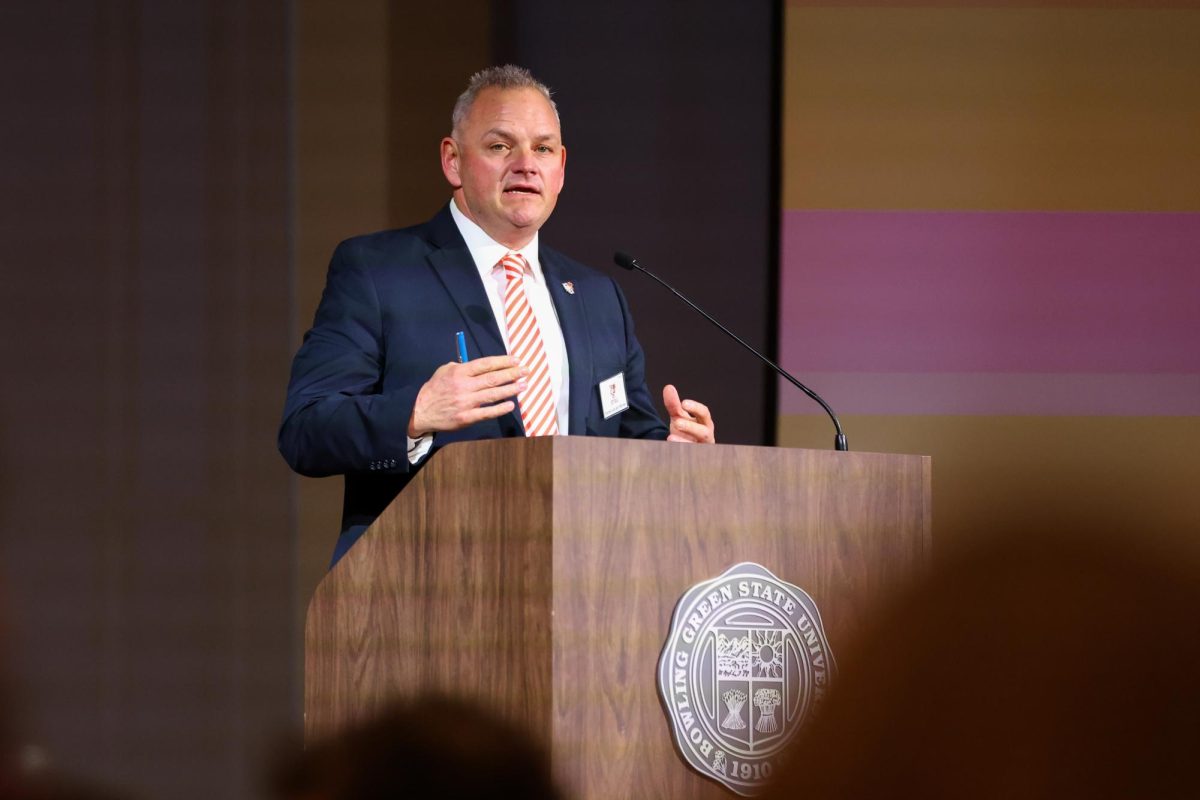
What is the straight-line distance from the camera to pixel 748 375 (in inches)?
144

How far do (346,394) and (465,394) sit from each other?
1.34ft

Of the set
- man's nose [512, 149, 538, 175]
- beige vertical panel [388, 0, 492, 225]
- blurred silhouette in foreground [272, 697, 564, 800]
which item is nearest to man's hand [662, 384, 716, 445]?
man's nose [512, 149, 538, 175]

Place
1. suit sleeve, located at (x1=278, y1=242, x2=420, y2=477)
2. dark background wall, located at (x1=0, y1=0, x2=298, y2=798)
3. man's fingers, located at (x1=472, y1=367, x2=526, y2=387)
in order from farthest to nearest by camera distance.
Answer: dark background wall, located at (x1=0, y1=0, x2=298, y2=798) → suit sleeve, located at (x1=278, y1=242, x2=420, y2=477) → man's fingers, located at (x1=472, y1=367, x2=526, y2=387)

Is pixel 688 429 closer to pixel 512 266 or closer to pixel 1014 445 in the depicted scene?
pixel 512 266

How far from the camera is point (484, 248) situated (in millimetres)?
2420

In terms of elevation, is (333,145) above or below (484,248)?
above

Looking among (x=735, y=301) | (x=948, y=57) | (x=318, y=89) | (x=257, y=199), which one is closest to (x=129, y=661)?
(x=257, y=199)

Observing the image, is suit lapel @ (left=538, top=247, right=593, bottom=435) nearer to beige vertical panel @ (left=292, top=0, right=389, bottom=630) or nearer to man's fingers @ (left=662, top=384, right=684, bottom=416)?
man's fingers @ (left=662, top=384, right=684, bottom=416)

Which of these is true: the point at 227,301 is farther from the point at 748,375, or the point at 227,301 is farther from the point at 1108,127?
the point at 1108,127

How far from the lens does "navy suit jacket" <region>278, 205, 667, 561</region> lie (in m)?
2.06

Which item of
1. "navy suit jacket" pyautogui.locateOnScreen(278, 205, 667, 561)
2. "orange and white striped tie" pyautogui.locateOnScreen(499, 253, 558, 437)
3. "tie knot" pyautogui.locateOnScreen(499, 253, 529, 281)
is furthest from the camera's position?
"tie knot" pyautogui.locateOnScreen(499, 253, 529, 281)

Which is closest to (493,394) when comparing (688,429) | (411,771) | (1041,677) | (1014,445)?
(688,429)

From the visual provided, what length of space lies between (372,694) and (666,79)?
238cm

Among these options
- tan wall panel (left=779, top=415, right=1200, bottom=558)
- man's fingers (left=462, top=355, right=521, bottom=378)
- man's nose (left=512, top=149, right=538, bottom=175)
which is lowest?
tan wall panel (left=779, top=415, right=1200, bottom=558)
